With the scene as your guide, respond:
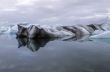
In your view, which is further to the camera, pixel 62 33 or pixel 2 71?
pixel 62 33

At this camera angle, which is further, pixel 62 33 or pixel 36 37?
pixel 62 33

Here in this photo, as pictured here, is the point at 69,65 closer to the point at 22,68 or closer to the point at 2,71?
the point at 22,68

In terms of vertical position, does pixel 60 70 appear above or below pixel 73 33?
above

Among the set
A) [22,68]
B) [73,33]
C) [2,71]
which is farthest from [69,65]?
[73,33]

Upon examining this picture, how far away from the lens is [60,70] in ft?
11.1

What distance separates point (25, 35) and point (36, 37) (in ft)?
3.45

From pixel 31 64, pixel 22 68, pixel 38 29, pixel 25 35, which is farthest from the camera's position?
pixel 25 35

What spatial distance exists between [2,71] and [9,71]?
0.10 m

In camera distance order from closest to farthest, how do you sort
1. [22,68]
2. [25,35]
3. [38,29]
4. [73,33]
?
[22,68] < [38,29] < [25,35] < [73,33]

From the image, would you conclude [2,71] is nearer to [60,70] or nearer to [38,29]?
[60,70]

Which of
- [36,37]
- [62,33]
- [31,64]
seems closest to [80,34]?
[62,33]

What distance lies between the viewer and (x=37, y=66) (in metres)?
3.77

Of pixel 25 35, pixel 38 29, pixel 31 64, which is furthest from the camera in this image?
pixel 25 35

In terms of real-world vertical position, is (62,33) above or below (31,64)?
below
